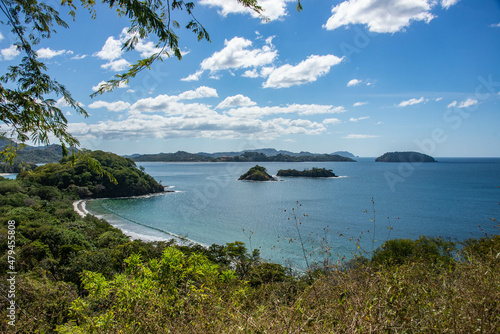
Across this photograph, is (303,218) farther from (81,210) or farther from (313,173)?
(313,173)

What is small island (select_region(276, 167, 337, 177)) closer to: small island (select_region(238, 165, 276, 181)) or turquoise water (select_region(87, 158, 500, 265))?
small island (select_region(238, 165, 276, 181))

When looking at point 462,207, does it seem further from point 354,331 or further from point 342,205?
point 354,331

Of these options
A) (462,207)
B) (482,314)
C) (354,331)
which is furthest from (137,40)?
(462,207)

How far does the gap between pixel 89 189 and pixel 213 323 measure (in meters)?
71.7

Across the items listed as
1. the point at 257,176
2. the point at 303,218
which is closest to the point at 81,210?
the point at 303,218

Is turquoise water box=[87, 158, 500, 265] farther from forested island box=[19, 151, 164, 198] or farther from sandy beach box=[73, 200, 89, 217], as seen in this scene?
forested island box=[19, 151, 164, 198]

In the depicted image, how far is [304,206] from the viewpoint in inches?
1921

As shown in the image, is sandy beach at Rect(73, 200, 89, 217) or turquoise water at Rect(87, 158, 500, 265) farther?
sandy beach at Rect(73, 200, 89, 217)

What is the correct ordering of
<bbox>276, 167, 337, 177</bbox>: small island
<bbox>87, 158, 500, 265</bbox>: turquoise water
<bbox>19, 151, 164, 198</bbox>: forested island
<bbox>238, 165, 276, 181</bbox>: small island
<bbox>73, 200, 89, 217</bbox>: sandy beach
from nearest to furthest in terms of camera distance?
<bbox>87, 158, 500, 265</bbox>: turquoise water < <bbox>73, 200, 89, 217</bbox>: sandy beach < <bbox>19, 151, 164, 198</bbox>: forested island < <bbox>238, 165, 276, 181</bbox>: small island < <bbox>276, 167, 337, 177</bbox>: small island

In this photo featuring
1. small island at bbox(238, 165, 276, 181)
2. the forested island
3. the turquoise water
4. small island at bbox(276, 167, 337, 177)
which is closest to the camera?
the turquoise water

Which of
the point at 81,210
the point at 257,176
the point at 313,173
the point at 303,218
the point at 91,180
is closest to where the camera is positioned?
the point at 303,218

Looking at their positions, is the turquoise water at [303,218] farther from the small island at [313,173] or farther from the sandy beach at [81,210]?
the small island at [313,173]

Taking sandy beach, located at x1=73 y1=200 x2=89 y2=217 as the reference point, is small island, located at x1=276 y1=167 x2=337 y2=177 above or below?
above

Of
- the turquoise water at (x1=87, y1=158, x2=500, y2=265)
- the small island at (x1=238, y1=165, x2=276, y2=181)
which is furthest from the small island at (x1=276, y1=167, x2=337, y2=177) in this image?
the turquoise water at (x1=87, y1=158, x2=500, y2=265)
